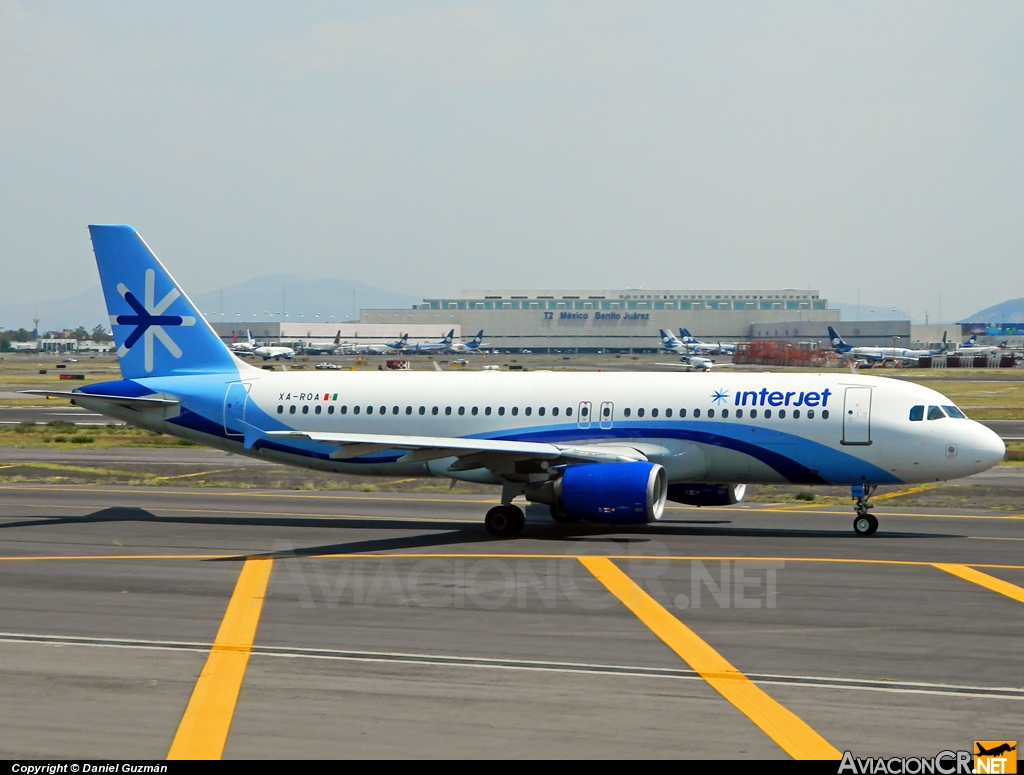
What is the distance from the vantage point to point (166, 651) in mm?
17672

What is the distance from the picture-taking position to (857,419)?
30234 mm

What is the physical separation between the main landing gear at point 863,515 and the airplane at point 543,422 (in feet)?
0.13

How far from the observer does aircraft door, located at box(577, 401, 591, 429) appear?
31812 mm

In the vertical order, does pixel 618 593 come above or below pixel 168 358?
below

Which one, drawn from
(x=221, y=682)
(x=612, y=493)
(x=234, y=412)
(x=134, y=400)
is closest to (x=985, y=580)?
(x=612, y=493)

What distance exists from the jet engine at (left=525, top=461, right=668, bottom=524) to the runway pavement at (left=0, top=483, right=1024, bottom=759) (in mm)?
850

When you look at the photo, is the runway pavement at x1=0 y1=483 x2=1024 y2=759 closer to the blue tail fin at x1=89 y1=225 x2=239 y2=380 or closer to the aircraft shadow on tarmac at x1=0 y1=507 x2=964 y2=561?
the aircraft shadow on tarmac at x1=0 y1=507 x2=964 y2=561

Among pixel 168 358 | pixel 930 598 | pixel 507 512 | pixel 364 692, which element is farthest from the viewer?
pixel 168 358

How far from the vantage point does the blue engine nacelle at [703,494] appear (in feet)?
106

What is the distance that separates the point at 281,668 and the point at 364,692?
187 centimetres

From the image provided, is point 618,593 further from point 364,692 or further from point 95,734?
point 95,734

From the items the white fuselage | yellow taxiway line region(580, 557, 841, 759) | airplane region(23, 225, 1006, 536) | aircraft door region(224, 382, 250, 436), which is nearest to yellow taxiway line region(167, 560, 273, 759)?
yellow taxiway line region(580, 557, 841, 759)

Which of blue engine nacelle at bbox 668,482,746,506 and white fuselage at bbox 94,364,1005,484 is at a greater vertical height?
white fuselage at bbox 94,364,1005,484

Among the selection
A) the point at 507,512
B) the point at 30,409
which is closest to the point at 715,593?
the point at 507,512
